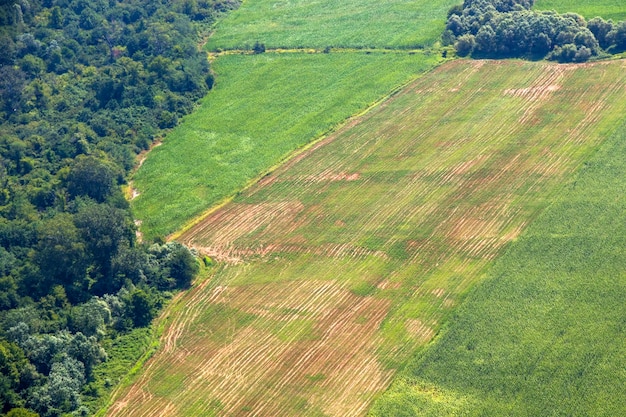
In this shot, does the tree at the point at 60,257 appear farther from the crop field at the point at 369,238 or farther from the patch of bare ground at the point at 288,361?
the patch of bare ground at the point at 288,361

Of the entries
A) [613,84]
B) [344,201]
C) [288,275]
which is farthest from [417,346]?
[613,84]

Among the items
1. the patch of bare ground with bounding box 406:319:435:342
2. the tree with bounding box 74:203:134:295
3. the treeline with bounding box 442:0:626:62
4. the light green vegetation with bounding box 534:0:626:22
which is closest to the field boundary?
the treeline with bounding box 442:0:626:62

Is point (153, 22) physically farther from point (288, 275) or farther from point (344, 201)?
point (288, 275)

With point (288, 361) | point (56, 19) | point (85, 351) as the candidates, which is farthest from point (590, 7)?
point (85, 351)

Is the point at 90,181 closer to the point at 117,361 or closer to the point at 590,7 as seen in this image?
the point at 117,361

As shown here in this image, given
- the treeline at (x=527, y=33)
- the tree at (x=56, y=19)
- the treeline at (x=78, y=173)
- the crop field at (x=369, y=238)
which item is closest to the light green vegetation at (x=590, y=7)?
the treeline at (x=527, y=33)

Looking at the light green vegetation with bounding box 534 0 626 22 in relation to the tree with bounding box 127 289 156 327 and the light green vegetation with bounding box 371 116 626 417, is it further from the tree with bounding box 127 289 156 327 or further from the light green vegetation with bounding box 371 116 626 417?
the tree with bounding box 127 289 156 327
